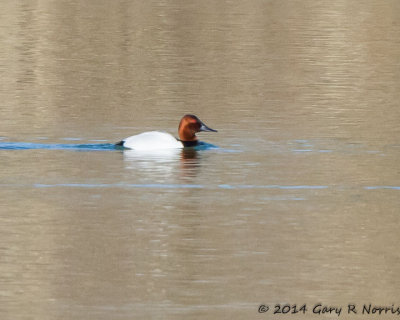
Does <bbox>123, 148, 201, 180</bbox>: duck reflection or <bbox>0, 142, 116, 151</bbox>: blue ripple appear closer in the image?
<bbox>123, 148, 201, 180</bbox>: duck reflection

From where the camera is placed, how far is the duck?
15.9m

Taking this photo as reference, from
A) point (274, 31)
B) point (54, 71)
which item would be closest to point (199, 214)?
point (54, 71)

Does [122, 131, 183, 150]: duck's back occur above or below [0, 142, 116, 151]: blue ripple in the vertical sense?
above

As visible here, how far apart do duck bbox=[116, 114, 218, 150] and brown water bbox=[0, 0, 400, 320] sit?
0.17m

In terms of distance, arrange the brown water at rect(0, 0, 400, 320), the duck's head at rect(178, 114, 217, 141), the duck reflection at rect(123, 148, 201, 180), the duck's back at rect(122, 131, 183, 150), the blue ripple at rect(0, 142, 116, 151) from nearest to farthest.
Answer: the brown water at rect(0, 0, 400, 320), the duck reflection at rect(123, 148, 201, 180), the duck's back at rect(122, 131, 183, 150), the blue ripple at rect(0, 142, 116, 151), the duck's head at rect(178, 114, 217, 141)

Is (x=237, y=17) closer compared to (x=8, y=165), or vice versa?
(x=8, y=165)

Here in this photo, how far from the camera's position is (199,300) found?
9078 millimetres

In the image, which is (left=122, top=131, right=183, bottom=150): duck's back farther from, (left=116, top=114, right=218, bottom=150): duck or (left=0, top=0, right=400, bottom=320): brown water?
(left=0, top=0, right=400, bottom=320): brown water

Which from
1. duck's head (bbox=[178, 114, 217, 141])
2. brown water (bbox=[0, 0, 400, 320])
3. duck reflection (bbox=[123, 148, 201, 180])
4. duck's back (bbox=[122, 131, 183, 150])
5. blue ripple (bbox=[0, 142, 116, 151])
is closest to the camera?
brown water (bbox=[0, 0, 400, 320])

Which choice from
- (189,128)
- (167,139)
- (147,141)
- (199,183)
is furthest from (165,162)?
Answer: (199,183)

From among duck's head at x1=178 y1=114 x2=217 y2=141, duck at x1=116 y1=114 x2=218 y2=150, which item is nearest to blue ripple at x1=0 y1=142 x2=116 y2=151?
duck at x1=116 y1=114 x2=218 y2=150

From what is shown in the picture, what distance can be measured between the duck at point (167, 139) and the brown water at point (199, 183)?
0.54ft

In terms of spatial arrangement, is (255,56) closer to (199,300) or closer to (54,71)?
(54,71)

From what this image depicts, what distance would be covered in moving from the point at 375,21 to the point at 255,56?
1045cm
